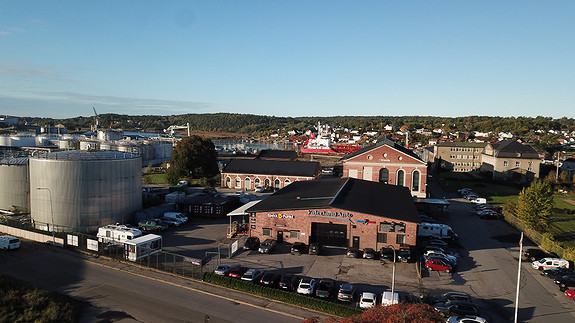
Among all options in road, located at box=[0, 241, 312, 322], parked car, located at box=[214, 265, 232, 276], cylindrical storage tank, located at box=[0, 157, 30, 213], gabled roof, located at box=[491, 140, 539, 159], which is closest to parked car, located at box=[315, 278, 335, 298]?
road, located at box=[0, 241, 312, 322]

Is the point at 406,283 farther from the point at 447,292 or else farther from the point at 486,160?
the point at 486,160

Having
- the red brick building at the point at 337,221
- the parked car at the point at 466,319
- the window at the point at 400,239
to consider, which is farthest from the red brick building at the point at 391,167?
the parked car at the point at 466,319

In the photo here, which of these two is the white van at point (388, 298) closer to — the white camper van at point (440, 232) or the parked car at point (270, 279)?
the parked car at point (270, 279)

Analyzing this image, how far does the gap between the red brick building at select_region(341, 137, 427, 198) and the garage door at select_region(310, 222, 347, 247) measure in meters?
21.5

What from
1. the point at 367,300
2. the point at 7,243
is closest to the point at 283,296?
the point at 367,300

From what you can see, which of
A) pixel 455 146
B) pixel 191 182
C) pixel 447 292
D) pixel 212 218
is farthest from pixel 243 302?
pixel 455 146

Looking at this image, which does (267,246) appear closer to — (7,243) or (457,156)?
(7,243)

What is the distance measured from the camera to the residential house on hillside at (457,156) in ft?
266

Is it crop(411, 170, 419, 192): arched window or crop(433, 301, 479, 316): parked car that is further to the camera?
crop(411, 170, 419, 192): arched window

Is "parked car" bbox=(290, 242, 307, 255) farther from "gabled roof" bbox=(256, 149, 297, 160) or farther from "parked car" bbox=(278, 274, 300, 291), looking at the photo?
"gabled roof" bbox=(256, 149, 297, 160)

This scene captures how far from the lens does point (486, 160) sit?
74250mm

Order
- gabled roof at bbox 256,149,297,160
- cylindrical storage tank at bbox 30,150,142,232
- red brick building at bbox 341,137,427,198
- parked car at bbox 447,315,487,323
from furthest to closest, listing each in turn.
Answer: gabled roof at bbox 256,149,297,160 < red brick building at bbox 341,137,427,198 < cylindrical storage tank at bbox 30,150,142,232 < parked car at bbox 447,315,487,323

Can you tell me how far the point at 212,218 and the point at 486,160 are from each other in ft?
191

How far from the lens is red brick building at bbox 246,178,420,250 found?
2903 centimetres
